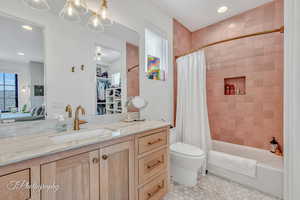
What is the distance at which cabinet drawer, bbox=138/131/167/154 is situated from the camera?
1177 millimetres

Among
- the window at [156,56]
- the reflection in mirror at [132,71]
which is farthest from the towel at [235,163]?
the window at [156,56]

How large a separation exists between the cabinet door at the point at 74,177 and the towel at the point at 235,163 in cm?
169

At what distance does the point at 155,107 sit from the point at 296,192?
163 cm

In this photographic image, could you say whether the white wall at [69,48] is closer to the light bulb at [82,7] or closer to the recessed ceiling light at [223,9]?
the light bulb at [82,7]

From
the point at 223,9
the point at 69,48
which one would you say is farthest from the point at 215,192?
the point at 223,9

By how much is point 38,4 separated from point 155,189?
1.95 metres

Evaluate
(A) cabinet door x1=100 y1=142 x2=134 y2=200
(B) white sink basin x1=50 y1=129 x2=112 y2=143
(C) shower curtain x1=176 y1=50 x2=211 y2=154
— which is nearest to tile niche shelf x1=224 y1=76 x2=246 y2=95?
(C) shower curtain x1=176 y1=50 x2=211 y2=154

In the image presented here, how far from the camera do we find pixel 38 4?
105 centimetres

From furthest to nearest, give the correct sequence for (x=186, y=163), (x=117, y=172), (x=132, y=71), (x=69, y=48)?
(x=132, y=71) < (x=186, y=163) < (x=69, y=48) < (x=117, y=172)

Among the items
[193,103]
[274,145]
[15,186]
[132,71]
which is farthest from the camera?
[193,103]

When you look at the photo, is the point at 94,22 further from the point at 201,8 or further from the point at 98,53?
the point at 201,8

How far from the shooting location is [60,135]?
1045 millimetres

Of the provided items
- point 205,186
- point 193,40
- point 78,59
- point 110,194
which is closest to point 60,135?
point 110,194

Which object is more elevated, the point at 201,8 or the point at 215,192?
the point at 201,8
